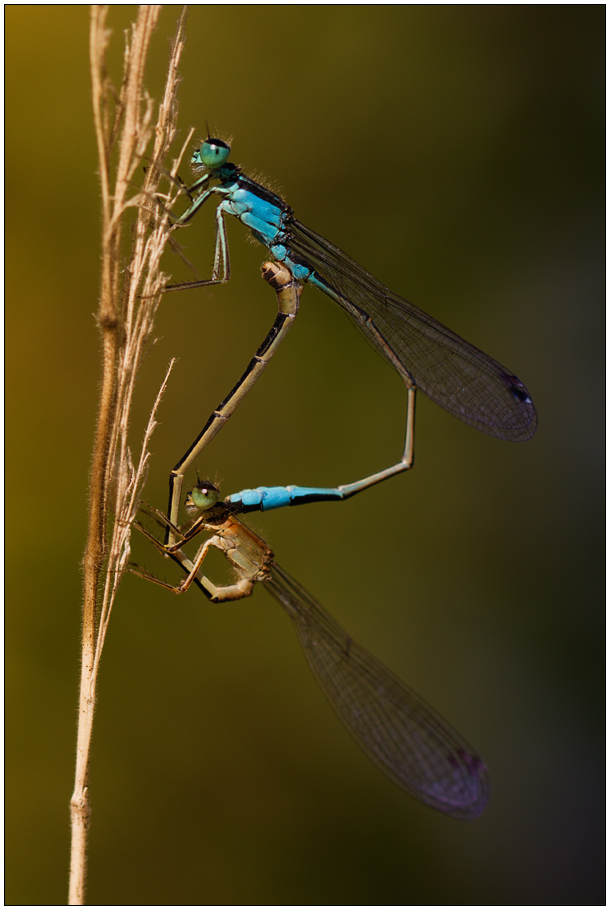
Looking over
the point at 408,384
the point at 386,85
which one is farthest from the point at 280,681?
the point at 386,85

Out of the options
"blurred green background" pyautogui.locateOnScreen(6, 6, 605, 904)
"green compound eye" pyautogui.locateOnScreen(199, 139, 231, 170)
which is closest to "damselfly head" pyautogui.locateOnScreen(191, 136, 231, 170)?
"green compound eye" pyautogui.locateOnScreen(199, 139, 231, 170)

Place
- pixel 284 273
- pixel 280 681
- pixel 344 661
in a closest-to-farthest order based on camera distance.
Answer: pixel 284 273 < pixel 344 661 < pixel 280 681

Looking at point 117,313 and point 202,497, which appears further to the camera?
point 202,497

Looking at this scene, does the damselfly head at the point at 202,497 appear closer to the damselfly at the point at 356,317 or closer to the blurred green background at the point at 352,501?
the damselfly at the point at 356,317

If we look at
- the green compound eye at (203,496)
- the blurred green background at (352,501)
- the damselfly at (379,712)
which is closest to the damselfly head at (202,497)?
the green compound eye at (203,496)

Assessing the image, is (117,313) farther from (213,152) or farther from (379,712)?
(379,712)

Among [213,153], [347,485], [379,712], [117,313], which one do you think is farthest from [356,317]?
[379,712]

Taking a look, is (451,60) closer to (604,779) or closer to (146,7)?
(146,7)
